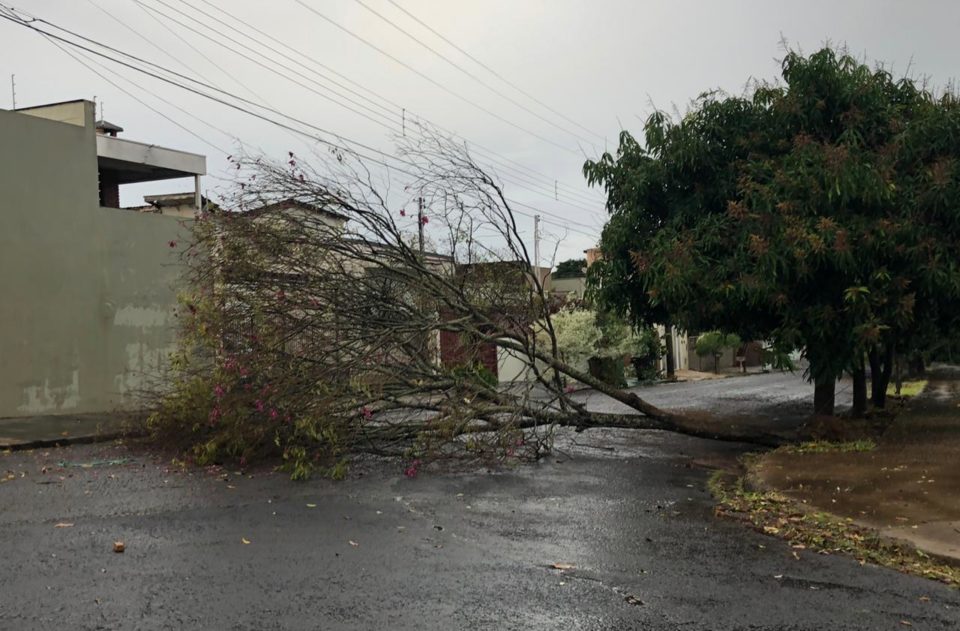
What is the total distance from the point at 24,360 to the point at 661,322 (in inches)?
489

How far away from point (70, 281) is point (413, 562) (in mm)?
14507

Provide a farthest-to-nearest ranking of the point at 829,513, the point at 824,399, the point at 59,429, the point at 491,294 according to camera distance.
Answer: the point at 59,429 < the point at 824,399 < the point at 491,294 < the point at 829,513

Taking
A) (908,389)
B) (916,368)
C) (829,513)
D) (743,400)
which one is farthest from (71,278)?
(916,368)

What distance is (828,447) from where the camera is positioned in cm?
1095

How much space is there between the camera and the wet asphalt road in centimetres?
476

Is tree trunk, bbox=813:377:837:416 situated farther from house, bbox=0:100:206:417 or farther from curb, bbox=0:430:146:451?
house, bbox=0:100:206:417

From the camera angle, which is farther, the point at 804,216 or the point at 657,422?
the point at 657,422

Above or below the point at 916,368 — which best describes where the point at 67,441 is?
above

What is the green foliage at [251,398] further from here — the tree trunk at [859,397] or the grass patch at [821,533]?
the tree trunk at [859,397]

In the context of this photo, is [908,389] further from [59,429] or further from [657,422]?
[59,429]

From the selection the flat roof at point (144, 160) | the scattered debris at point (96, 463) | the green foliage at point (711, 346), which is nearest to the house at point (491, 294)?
the scattered debris at point (96, 463)

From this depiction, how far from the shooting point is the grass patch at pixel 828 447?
1069 cm

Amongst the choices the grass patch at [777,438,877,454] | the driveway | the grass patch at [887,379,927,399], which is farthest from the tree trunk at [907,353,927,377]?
the grass patch at [777,438,877,454]

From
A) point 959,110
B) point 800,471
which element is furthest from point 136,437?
point 959,110
